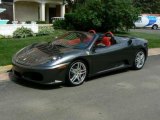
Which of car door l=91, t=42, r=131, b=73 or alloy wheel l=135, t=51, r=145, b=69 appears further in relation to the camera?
alloy wheel l=135, t=51, r=145, b=69

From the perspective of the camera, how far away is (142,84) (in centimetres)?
841

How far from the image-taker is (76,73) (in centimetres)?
798

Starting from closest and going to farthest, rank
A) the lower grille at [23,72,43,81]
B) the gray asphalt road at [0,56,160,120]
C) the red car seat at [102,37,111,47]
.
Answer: the gray asphalt road at [0,56,160,120] → the lower grille at [23,72,43,81] → the red car seat at [102,37,111,47]

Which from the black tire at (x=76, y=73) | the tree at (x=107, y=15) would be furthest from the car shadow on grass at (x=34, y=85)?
the tree at (x=107, y=15)

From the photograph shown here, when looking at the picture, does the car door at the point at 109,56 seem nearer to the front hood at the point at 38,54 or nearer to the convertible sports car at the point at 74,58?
the convertible sports car at the point at 74,58

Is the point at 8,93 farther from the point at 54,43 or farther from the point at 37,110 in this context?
the point at 54,43

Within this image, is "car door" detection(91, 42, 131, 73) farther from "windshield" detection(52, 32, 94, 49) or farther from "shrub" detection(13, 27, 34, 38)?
"shrub" detection(13, 27, 34, 38)

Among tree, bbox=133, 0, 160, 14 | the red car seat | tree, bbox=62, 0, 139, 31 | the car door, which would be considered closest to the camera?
the car door

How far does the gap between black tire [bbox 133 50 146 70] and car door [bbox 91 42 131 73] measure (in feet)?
1.77

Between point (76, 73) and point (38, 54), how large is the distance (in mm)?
939

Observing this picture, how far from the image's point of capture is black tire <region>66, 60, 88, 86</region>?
25.7ft

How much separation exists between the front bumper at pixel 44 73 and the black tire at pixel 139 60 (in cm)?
299

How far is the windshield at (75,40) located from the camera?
8594 millimetres

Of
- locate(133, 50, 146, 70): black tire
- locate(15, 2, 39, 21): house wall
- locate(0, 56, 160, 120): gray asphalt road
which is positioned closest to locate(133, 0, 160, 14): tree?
locate(15, 2, 39, 21): house wall
